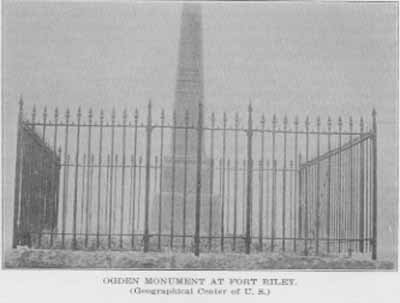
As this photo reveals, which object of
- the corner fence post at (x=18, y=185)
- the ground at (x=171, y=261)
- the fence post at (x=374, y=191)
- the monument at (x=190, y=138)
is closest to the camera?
the ground at (x=171, y=261)

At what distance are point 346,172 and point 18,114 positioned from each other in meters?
4.33

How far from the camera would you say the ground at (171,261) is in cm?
741

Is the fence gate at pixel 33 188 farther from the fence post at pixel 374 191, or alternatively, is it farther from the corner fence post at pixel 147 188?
the fence post at pixel 374 191

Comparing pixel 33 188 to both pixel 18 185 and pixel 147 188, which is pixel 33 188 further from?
Result: pixel 147 188

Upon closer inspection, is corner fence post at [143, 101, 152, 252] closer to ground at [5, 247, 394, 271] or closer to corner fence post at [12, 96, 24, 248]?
ground at [5, 247, 394, 271]

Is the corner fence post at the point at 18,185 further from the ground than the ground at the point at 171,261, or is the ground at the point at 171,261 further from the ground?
the corner fence post at the point at 18,185

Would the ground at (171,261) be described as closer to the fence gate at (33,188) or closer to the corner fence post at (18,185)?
the corner fence post at (18,185)

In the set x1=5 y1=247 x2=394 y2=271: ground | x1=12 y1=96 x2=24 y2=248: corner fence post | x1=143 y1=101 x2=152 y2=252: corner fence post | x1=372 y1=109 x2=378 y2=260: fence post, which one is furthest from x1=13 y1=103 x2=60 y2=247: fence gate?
x1=372 y1=109 x2=378 y2=260: fence post

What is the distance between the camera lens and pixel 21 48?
808 cm

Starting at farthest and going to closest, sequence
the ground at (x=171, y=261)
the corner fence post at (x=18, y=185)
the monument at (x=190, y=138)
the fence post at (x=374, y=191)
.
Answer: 1. the monument at (x=190, y=138)
2. the fence post at (x=374, y=191)
3. the corner fence post at (x=18, y=185)
4. the ground at (x=171, y=261)

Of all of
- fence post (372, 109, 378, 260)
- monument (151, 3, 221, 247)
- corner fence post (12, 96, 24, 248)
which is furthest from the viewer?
monument (151, 3, 221, 247)

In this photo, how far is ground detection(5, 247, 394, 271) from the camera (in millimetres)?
7406

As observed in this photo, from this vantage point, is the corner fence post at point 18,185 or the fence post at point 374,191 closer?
the corner fence post at point 18,185

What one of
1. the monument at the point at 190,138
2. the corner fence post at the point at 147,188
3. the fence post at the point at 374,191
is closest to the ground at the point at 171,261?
the corner fence post at the point at 147,188
